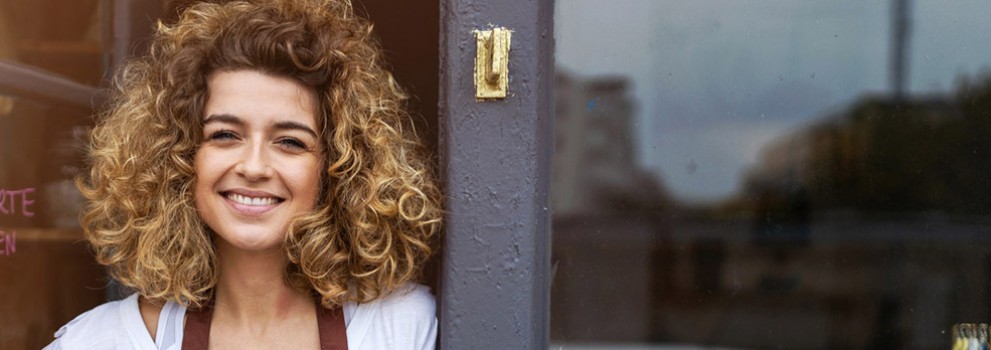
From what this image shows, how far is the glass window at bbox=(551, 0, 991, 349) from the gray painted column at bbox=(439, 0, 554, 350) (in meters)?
0.26

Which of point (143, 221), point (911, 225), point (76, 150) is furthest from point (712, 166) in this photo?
point (76, 150)

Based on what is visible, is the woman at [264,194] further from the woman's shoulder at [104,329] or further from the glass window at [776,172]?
the glass window at [776,172]

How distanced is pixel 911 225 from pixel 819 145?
0.86 ft

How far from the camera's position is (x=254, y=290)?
195 centimetres

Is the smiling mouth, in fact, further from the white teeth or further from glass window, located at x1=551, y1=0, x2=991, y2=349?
glass window, located at x1=551, y1=0, x2=991, y2=349

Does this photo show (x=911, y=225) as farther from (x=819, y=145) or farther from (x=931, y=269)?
(x=819, y=145)

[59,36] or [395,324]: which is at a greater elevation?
[59,36]

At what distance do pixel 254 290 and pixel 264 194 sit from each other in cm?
26

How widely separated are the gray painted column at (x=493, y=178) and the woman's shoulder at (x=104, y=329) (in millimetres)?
643

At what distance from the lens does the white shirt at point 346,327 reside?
1.85 meters

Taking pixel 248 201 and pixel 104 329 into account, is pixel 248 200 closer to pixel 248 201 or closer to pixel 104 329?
pixel 248 201

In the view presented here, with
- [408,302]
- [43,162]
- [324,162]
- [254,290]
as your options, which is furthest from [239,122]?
[43,162]

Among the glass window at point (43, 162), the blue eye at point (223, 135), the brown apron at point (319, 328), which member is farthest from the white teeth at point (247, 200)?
the glass window at point (43, 162)

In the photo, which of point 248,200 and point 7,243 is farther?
point 7,243
